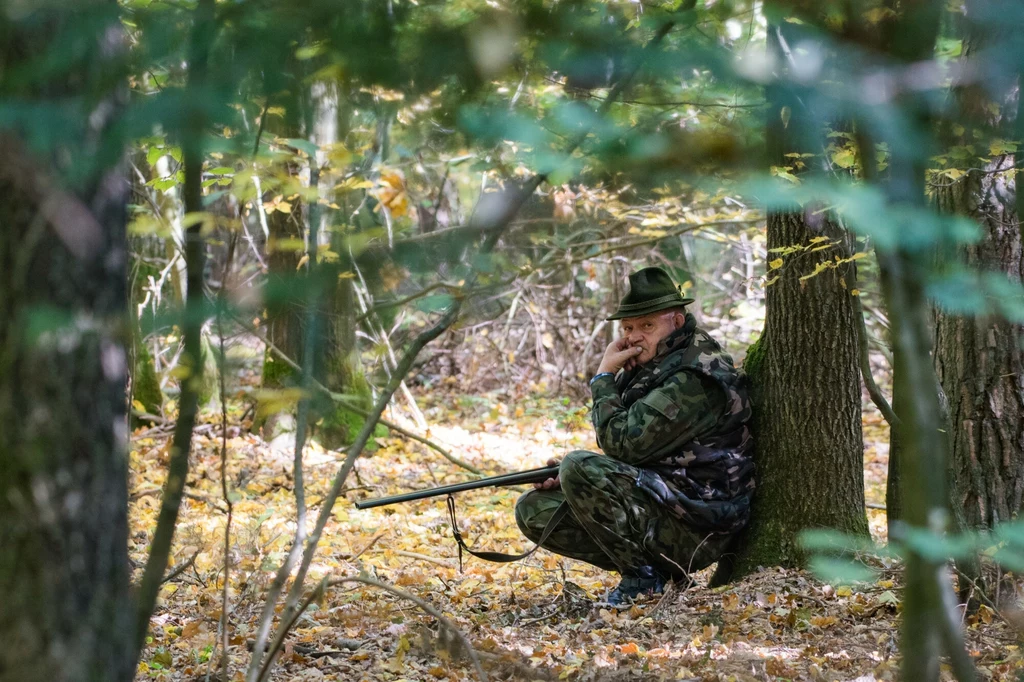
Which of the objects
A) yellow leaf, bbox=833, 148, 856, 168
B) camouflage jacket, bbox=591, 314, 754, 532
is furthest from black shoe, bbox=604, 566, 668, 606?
yellow leaf, bbox=833, 148, 856, 168

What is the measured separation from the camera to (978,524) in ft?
12.9

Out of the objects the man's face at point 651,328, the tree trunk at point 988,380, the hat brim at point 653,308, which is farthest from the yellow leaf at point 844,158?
the man's face at point 651,328

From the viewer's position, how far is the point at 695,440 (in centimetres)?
459

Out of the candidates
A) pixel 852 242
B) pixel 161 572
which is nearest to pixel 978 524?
pixel 852 242

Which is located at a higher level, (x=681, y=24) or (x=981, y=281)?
(x=681, y=24)

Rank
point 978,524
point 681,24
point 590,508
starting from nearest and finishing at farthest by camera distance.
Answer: point 681,24 < point 978,524 < point 590,508

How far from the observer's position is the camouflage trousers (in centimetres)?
458

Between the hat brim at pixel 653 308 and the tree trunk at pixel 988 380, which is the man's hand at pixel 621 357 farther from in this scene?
the tree trunk at pixel 988 380

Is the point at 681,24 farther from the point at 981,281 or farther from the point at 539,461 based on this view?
the point at 539,461

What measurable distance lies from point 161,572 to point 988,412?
3.42m

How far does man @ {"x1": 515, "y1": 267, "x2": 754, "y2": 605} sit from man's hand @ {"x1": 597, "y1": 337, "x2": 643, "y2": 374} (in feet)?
0.61

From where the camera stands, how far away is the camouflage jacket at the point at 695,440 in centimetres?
453

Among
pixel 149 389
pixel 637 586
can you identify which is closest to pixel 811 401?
pixel 637 586

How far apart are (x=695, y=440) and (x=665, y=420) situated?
0.68ft
